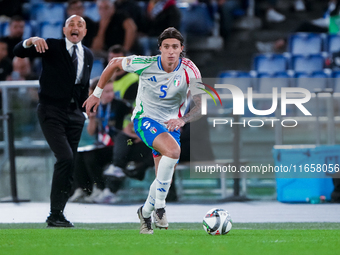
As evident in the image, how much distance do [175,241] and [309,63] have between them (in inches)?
385

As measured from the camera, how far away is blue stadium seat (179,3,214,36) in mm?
15727

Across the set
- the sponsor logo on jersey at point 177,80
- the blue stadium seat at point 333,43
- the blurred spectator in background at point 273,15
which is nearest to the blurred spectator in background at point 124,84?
the sponsor logo on jersey at point 177,80

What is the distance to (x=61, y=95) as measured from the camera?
7652 mm

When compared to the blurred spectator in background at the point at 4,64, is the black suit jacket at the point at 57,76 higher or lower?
lower

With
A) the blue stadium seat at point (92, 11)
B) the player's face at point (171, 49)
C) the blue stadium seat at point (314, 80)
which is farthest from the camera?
the blue stadium seat at point (92, 11)

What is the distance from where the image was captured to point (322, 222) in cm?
792

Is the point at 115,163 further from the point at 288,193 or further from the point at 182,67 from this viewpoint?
the point at 182,67

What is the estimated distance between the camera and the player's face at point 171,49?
6.43m

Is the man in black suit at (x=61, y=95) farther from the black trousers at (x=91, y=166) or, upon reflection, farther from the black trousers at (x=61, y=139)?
the black trousers at (x=91, y=166)

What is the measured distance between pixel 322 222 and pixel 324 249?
2860 mm

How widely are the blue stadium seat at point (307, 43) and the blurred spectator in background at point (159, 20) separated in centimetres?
288

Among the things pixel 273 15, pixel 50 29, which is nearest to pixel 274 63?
pixel 273 15

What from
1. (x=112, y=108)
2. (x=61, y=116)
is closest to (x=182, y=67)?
(x=61, y=116)

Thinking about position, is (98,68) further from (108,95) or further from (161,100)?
(161,100)
